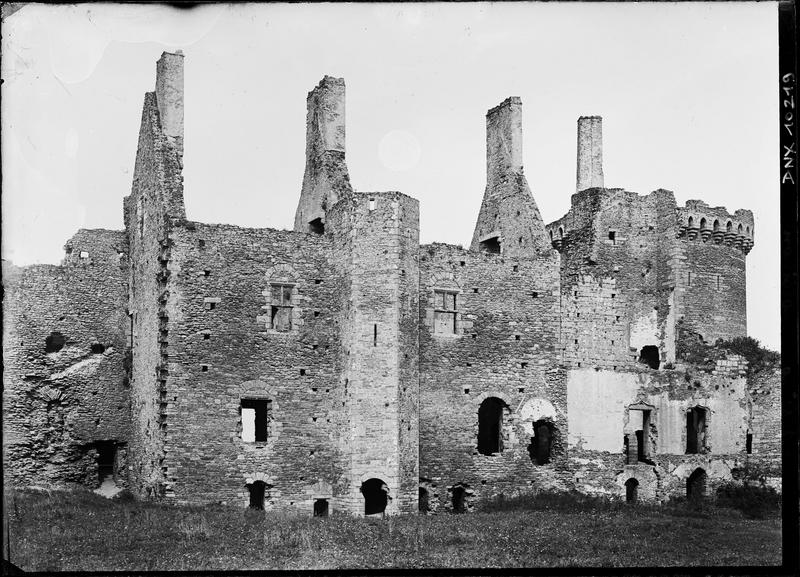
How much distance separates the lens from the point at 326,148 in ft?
93.3

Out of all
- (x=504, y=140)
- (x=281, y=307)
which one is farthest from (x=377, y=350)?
(x=504, y=140)

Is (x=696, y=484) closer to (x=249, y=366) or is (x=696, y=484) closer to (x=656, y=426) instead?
(x=656, y=426)

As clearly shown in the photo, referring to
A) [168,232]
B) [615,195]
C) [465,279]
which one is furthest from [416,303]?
[615,195]

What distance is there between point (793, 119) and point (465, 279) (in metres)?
17.0

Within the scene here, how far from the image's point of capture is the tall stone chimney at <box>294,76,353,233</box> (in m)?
28.0

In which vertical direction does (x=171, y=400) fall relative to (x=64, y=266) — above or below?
below

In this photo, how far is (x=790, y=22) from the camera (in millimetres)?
11344

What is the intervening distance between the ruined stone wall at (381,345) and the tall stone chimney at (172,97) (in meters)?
4.56

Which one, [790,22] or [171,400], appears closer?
[790,22]

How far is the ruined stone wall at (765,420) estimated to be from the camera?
30.7 meters

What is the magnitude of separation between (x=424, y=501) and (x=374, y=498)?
145 cm

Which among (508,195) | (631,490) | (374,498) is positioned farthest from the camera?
(508,195)

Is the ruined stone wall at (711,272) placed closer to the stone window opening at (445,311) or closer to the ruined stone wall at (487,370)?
the ruined stone wall at (487,370)

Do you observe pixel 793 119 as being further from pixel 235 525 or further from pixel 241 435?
pixel 241 435
